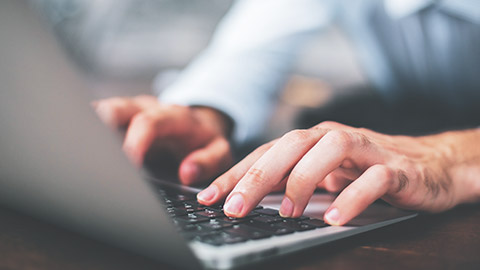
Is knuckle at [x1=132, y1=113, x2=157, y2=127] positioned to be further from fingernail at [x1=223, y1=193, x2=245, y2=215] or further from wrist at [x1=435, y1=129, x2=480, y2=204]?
wrist at [x1=435, y1=129, x2=480, y2=204]

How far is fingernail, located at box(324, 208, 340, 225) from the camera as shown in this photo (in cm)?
36

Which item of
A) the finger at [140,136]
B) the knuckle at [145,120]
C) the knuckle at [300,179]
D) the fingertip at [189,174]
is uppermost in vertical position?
the knuckle at [145,120]

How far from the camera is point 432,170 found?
506mm

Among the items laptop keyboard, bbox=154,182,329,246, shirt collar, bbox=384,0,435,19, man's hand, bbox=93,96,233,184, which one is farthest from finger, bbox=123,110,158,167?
shirt collar, bbox=384,0,435,19

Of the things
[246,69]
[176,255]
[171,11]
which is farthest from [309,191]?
[171,11]

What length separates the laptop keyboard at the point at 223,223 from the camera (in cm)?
28

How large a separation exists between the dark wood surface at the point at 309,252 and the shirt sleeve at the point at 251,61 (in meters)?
0.68

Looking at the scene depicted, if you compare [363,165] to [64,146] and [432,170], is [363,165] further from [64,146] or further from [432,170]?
[64,146]

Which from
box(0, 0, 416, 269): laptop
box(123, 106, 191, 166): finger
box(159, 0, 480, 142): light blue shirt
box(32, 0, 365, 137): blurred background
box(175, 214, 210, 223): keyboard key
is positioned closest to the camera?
box(0, 0, 416, 269): laptop

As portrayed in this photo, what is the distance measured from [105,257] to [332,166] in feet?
0.75


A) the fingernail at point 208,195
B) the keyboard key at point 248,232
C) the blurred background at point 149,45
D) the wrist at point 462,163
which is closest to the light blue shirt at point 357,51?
the blurred background at point 149,45

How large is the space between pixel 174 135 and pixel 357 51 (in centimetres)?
83

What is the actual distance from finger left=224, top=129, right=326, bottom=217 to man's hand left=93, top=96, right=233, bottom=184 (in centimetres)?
24

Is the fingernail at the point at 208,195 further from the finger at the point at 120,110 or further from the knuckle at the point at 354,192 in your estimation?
the finger at the point at 120,110
